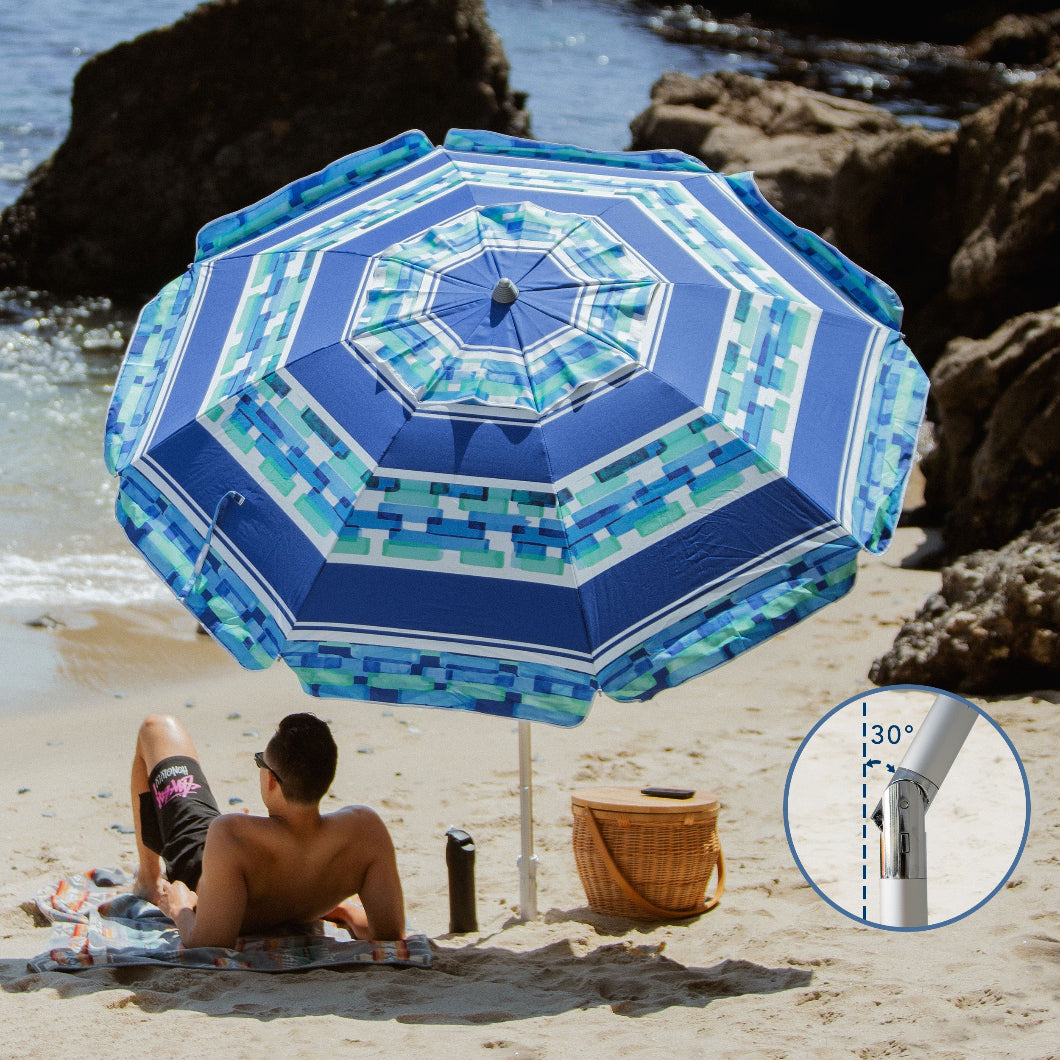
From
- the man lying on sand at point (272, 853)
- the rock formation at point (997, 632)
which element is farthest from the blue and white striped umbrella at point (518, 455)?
the rock formation at point (997, 632)

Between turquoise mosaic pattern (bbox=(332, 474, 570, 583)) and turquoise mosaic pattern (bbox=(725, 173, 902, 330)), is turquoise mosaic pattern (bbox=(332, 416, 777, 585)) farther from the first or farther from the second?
turquoise mosaic pattern (bbox=(725, 173, 902, 330))

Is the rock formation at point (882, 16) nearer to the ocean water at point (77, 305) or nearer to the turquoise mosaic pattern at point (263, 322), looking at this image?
the ocean water at point (77, 305)

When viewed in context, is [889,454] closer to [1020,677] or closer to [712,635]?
[712,635]

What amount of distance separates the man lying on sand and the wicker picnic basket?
25.4 inches

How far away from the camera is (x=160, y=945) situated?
146 inches

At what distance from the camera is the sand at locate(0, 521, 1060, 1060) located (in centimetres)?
310

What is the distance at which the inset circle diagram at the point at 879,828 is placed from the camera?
331 cm

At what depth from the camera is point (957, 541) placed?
7.70 meters

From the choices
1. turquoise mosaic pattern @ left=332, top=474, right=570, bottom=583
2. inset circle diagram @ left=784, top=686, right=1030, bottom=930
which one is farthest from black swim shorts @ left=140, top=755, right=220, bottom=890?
inset circle diagram @ left=784, top=686, right=1030, bottom=930

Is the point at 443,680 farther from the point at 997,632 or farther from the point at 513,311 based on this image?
the point at 997,632

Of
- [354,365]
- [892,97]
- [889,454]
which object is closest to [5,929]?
[354,365]

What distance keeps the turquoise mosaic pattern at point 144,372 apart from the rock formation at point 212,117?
1209 centimetres

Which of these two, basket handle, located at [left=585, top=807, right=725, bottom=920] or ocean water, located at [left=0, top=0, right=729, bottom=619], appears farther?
ocean water, located at [left=0, top=0, right=729, bottom=619]

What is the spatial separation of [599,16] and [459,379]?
34.6 m
